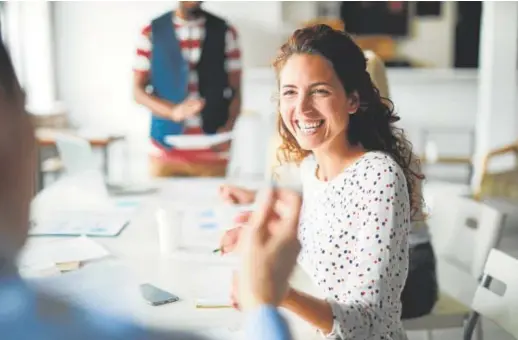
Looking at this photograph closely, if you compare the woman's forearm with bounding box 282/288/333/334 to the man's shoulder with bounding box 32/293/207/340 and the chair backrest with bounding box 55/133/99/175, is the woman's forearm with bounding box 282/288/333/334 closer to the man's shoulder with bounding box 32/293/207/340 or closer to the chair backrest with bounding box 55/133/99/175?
the man's shoulder with bounding box 32/293/207/340

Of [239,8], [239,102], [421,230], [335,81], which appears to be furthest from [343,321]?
[239,8]

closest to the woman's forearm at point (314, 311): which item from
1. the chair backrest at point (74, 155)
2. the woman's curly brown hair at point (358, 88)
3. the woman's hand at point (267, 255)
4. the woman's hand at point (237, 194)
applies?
the woman's curly brown hair at point (358, 88)

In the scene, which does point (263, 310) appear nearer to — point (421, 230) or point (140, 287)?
point (140, 287)

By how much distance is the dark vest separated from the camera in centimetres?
239

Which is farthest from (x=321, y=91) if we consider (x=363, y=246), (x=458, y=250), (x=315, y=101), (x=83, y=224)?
(x=458, y=250)

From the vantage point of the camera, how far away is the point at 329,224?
1.17m

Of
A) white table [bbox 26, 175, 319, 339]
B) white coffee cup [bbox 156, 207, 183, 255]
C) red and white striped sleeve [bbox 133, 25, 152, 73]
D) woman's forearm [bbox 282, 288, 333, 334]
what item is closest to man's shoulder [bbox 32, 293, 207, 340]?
white table [bbox 26, 175, 319, 339]

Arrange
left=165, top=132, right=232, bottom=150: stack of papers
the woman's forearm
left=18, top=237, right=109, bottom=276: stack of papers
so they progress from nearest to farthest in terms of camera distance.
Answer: the woman's forearm → left=18, top=237, right=109, bottom=276: stack of papers → left=165, top=132, right=232, bottom=150: stack of papers

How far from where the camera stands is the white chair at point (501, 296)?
1.40m

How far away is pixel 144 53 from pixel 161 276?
1.26 metres

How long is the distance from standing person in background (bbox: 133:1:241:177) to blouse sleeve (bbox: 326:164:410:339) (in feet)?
4.35

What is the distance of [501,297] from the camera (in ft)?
4.71

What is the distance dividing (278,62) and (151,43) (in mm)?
1271

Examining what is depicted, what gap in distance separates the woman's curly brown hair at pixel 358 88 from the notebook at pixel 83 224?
651 mm
